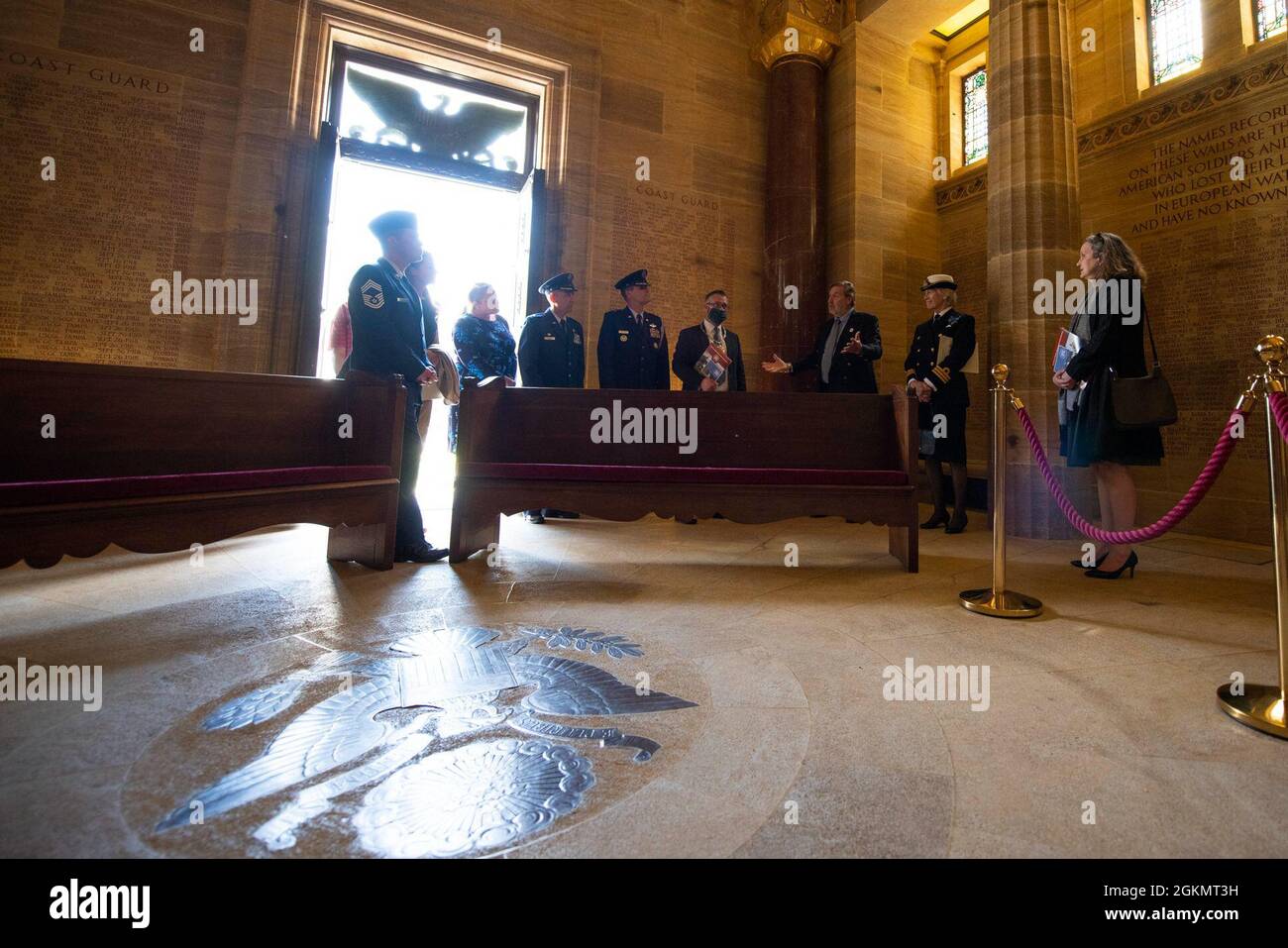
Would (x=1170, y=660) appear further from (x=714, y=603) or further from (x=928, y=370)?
(x=928, y=370)

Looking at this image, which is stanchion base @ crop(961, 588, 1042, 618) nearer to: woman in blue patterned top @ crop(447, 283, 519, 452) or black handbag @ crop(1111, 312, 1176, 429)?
black handbag @ crop(1111, 312, 1176, 429)

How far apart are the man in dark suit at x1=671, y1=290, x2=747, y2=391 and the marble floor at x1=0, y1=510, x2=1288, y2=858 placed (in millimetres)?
2755

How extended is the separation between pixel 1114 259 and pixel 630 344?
3.44 m

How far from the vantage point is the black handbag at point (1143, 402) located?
3111mm

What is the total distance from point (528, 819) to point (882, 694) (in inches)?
45.1

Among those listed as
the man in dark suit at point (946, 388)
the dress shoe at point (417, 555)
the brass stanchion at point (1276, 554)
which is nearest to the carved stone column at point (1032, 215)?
the man in dark suit at point (946, 388)

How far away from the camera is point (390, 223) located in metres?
3.66

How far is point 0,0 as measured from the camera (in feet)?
15.1

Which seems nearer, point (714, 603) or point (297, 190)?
point (714, 603)

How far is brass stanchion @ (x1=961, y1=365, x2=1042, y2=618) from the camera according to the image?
8.59 feet

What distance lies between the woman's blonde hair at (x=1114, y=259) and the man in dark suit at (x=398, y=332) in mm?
4046

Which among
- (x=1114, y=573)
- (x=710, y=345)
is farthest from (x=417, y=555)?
(x=1114, y=573)

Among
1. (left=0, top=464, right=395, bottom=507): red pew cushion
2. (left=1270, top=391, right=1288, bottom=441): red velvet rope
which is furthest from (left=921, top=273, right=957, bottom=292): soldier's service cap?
(left=0, top=464, right=395, bottom=507): red pew cushion

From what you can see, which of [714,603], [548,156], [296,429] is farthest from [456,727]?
[548,156]
